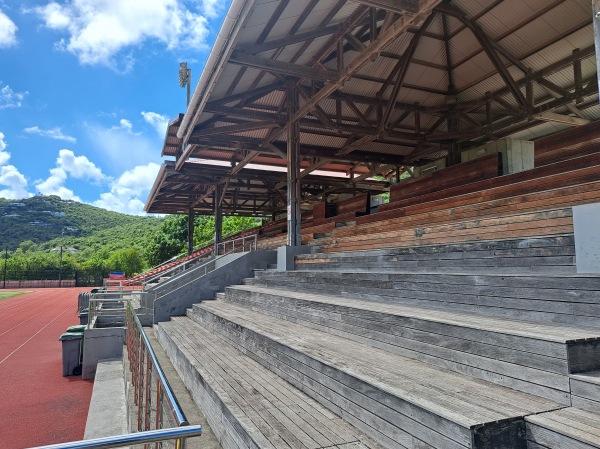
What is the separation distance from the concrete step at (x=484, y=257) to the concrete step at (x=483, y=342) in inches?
36.7

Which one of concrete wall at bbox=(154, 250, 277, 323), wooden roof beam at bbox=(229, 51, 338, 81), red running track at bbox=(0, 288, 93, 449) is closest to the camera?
red running track at bbox=(0, 288, 93, 449)

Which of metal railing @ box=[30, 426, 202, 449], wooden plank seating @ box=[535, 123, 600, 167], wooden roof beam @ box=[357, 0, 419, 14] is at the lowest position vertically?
metal railing @ box=[30, 426, 202, 449]

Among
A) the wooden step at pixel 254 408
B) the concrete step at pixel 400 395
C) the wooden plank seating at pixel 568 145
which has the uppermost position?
the wooden plank seating at pixel 568 145

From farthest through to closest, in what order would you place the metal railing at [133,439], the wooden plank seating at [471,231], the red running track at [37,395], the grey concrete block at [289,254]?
the grey concrete block at [289,254] < the red running track at [37,395] < the wooden plank seating at [471,231] < the metal railing at [133,439]

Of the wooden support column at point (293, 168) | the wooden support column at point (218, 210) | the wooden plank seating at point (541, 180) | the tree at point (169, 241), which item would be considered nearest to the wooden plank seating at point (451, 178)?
the wooden plank seating at point (541, 180)

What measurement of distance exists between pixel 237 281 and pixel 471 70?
884cm

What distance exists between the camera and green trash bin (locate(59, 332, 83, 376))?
29.5ft

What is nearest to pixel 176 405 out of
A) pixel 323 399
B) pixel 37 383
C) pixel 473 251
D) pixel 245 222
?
pixel 323 399

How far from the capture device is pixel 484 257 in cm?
454

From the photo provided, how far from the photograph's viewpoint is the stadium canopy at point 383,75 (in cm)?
740

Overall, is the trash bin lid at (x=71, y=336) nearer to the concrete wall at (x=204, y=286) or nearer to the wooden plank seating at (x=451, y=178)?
the concrete wall at (x=204, y=286)

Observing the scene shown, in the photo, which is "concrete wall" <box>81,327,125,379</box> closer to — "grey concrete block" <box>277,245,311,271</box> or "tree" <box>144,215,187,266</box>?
"grey concrete block" <box>277,245,311,271</box>

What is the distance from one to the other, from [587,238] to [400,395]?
2171 millimetres

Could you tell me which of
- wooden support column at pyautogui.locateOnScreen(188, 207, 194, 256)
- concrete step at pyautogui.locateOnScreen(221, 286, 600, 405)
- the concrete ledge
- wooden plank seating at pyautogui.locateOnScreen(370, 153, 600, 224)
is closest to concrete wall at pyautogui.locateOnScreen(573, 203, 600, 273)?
concrete step at pyautogui.locateOnScreen(221, 286, 600, 405)
